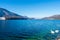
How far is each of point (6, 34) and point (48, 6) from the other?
82cm

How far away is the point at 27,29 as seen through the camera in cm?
206

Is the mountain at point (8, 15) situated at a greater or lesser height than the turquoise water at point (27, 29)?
greater

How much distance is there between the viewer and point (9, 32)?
2.07 meters

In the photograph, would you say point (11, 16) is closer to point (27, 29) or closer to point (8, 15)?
point (8, 15)

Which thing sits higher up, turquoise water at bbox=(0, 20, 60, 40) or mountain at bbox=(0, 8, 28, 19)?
mountain at bbox=(0, 8, 28, 19)

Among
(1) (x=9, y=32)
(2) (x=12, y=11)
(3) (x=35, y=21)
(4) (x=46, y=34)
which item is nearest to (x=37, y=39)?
(4) (x=46, y=34)

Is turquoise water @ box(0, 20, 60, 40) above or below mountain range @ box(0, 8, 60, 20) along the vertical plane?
below

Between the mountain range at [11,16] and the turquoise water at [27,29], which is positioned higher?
the mountain range at [11,16]

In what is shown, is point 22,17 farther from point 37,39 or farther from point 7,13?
point 37,39

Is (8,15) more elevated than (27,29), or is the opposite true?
(8,15)

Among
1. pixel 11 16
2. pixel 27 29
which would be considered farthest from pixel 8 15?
pixel 27 29

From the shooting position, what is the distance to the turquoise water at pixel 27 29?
200 centimetres

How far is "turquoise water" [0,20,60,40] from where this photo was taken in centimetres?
200

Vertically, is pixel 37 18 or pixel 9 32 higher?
pixel 37 18
